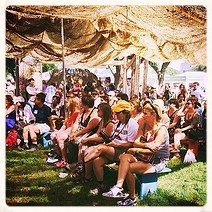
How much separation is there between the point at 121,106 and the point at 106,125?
0.30 m

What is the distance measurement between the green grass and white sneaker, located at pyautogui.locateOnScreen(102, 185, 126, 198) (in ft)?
0.23

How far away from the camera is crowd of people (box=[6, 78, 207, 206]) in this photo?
3.88m

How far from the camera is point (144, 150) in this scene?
3873mm

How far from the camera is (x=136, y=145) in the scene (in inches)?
152

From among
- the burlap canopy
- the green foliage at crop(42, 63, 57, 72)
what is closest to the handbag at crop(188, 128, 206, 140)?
the burlap canopy

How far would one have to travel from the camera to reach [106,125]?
3.89 metres

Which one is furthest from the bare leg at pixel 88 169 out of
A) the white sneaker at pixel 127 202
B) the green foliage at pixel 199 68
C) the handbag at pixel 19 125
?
the green foliage at pixel 199 68

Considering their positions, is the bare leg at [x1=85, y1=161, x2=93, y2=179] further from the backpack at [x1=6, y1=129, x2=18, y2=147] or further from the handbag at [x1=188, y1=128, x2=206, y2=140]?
the handbag at [x1=188, y1=128, x2=206, y2=140]

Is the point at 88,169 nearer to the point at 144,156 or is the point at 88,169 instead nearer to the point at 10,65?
the point at 144,156

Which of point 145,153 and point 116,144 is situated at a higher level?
point 116,144

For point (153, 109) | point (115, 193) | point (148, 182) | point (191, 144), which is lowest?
point (115, 193)

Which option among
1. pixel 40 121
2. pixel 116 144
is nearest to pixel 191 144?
pixel 116 144

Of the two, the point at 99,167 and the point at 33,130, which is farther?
the point at 33,130
